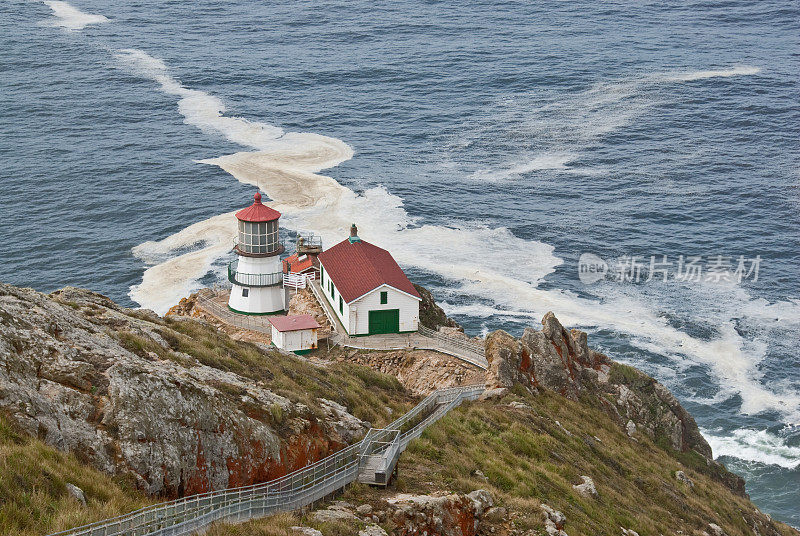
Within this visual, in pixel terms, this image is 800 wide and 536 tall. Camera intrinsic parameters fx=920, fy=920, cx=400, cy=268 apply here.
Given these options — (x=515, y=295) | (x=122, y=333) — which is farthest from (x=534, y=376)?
(x=515, y=295)

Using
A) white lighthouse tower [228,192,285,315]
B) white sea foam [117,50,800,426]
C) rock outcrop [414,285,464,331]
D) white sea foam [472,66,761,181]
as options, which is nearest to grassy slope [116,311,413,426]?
rock outcrop [414,285,464,331]

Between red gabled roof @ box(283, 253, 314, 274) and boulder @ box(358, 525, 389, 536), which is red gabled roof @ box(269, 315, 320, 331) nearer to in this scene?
red gabled roof @ box(283, 253, 314, 274)

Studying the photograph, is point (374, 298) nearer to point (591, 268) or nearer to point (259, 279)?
point (259, 279)

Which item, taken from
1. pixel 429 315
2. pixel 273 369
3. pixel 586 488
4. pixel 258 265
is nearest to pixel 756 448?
pixel 429 315

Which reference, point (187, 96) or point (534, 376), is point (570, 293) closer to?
point (534, 376)

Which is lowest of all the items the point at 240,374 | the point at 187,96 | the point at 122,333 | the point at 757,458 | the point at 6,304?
the point at 757,458

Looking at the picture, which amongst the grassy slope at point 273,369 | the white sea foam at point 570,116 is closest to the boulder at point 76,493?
the grassy slope at point 273,369
